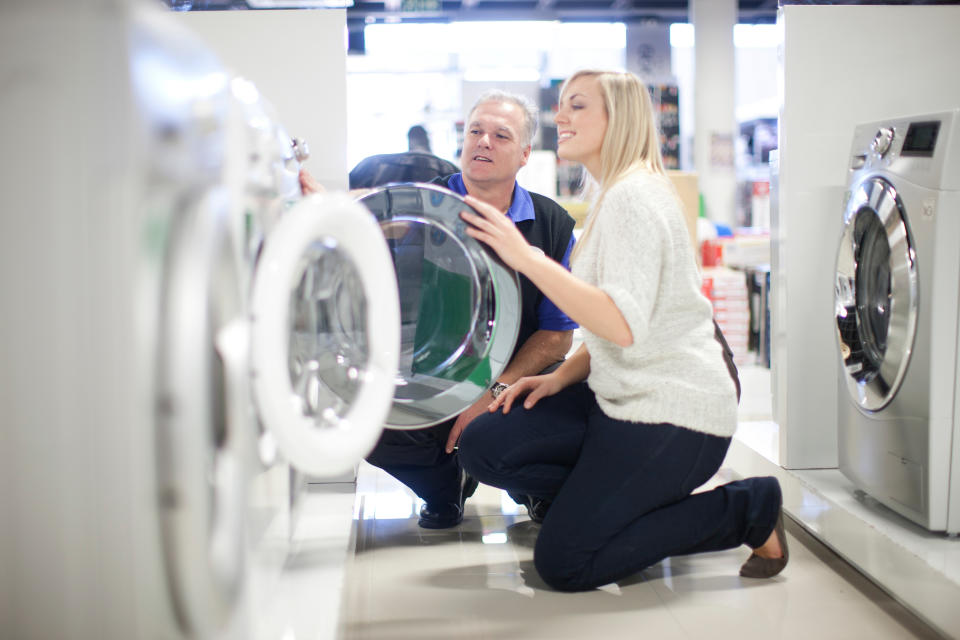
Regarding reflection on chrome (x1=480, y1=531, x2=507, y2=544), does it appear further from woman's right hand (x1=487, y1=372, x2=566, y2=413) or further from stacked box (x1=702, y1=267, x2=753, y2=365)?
stacked box (x1=702, y1=267, x2=753, y2=365)

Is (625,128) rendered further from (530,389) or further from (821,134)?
(821,134)

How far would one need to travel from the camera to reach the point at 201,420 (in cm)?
97

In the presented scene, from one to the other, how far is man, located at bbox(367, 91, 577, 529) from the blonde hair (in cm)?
47

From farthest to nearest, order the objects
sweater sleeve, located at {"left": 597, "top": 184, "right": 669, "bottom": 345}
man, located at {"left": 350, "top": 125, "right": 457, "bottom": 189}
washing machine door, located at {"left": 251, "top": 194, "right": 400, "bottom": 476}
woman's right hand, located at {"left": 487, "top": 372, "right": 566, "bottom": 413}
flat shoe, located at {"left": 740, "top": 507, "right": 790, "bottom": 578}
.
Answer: man, located at {"left": 350, "top": 125, "right": 457, "bottom": 189}
woman's right hand, located at {"left": 487, "top": 372, "right": 566, "bottom": 413}
flat shoe, located at {"left": 740, "top": 507, "right": 790, "bottom": 578}
sweater sleeve, located at {"left": 597, "top": 184, "right": 669, "bottom": 345}
washing machine door, located at {"left": 251, "top": 194, "right": 400, "bottom": 476}

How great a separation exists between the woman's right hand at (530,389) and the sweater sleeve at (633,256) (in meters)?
0.37

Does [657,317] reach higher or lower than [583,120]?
lower

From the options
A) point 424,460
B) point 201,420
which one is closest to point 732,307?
point 424,460

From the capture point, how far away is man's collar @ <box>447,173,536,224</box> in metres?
2.38

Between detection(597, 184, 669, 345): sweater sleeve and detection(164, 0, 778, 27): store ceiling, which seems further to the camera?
detection(164, 0, 778, 27): store ceiling

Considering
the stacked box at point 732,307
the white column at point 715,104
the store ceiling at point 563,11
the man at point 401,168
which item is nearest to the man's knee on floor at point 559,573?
the man at point 401,168

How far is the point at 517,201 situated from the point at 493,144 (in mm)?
170

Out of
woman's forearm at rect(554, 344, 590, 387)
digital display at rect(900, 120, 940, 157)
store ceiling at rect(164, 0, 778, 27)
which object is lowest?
woman's forearm at rect(554, 344, 590, 387)

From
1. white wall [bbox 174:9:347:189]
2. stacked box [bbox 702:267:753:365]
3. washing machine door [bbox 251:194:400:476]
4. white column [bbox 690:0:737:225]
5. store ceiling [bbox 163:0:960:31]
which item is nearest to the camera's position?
washing machine door [bbox 251:194:400:476]

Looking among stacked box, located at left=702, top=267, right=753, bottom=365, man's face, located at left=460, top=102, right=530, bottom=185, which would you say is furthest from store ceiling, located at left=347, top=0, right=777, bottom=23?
man's face, located at left=460, top=102, right=530, bottom=185
